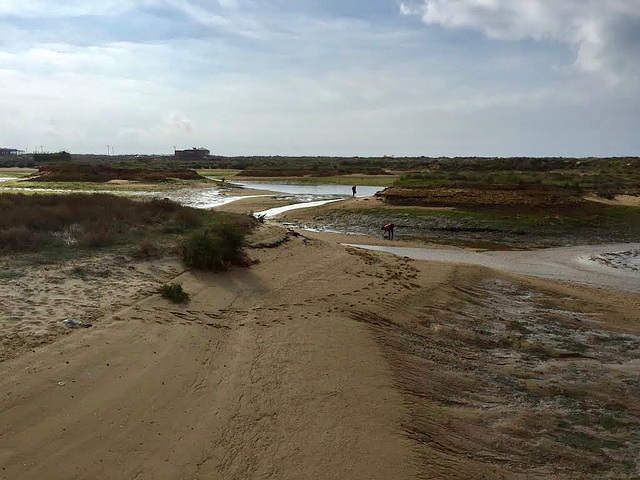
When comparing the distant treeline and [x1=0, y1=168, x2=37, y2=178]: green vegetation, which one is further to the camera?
the distant treeline

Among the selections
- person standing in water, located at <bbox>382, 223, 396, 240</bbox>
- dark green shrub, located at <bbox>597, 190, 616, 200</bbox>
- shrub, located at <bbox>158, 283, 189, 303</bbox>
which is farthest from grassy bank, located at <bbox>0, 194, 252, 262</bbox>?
dark green shrub, located at <bbox>597, 190, 616, 200</bbox>

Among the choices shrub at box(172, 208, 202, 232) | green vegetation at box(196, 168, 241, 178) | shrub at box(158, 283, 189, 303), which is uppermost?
green vegetation at box(196, 168, 241, 178)

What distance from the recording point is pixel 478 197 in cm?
3416

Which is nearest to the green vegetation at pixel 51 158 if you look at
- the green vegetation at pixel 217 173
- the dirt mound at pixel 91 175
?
the green vegetation at pixel 217 173

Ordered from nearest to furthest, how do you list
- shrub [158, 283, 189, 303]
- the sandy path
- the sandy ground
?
the sandy path
the sandy ground
shrub [158, 283, 189, 303]

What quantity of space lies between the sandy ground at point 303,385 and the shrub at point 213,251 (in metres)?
0.49

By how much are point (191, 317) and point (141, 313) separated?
89 cm

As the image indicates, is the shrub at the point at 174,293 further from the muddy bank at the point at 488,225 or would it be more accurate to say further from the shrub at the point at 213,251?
the muddy bank at the point at 488,225

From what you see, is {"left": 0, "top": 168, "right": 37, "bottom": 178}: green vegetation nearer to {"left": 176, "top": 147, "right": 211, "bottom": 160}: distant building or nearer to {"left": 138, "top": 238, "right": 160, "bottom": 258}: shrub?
{"left": 138, "top": 238, "right": 160, "bottom": 258}: shrub

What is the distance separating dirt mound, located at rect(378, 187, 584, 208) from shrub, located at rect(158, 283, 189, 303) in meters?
26.1

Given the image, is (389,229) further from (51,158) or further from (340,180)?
(51,158)

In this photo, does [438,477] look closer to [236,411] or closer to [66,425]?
[236,411]

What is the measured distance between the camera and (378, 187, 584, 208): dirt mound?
32531 millimetres

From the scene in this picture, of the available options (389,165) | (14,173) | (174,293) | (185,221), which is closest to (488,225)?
(185,221)
